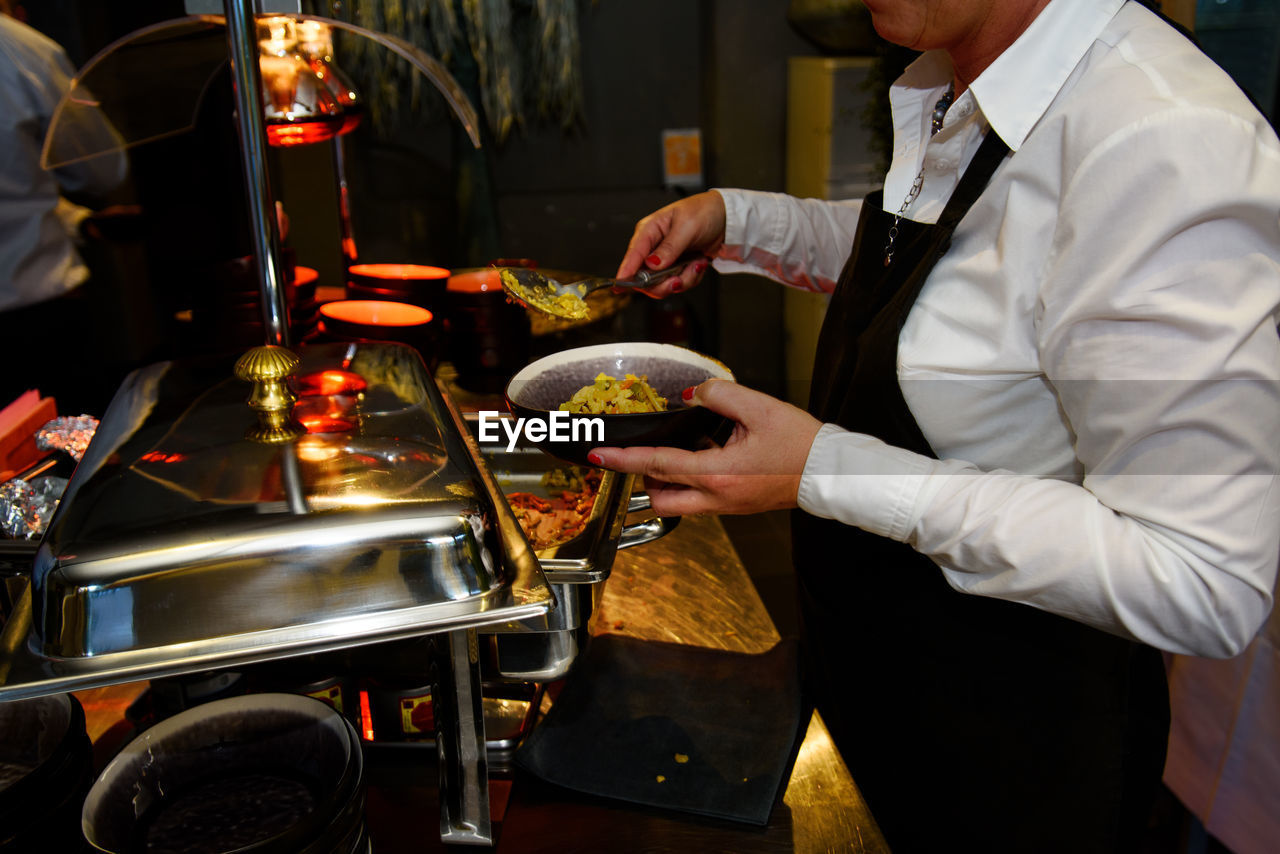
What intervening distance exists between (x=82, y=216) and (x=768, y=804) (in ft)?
7.80

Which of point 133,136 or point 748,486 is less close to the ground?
point 133,136

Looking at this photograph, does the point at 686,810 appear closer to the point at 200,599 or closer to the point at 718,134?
the point at 200,599

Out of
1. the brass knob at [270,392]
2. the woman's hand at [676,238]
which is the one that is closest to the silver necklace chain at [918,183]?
the woman's hand at [676,238]

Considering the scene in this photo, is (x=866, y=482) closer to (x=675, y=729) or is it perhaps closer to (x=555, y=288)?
(x=675, y=729)

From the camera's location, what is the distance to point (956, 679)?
1091 millimetres

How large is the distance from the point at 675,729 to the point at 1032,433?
1.66 feet

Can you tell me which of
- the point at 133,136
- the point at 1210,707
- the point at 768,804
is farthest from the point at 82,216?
the point at 1210,707

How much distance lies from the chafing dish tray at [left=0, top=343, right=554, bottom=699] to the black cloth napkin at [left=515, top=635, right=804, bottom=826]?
0.32m

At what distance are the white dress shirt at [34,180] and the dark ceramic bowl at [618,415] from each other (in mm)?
1544

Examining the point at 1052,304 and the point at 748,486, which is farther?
the point at 748,486

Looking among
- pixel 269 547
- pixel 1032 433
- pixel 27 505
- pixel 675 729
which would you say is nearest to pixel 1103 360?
pixel 1032 433

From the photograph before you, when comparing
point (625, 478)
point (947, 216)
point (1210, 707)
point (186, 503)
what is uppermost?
point (947, 216)

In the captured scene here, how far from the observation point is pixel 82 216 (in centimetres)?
241

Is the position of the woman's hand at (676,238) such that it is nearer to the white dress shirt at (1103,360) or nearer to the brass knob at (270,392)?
the white dress shirt at (1103,360)
